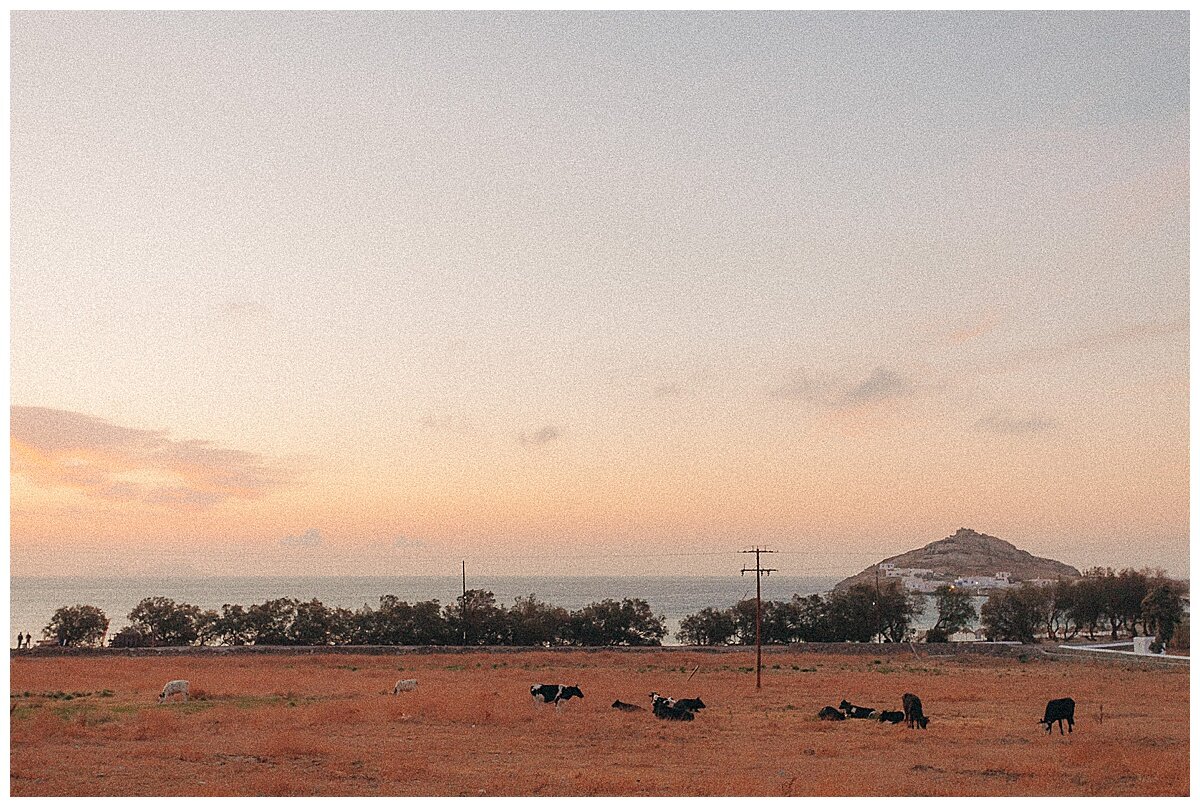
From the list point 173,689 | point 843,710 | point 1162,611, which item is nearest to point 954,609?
point 1162,611

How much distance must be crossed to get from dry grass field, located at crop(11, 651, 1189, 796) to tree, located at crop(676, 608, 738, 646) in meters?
23.3

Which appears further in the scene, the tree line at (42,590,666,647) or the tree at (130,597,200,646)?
the tree at (130,597,200,646)

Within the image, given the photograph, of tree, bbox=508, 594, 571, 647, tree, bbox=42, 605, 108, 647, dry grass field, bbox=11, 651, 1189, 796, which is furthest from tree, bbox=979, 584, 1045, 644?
tree, bbox=42, 605, 108, 647

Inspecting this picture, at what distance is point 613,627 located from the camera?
58344 millimetres

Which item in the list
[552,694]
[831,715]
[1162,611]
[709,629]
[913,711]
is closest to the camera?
[913,711]

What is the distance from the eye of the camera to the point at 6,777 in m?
16.5

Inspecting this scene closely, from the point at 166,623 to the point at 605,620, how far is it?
22.5m

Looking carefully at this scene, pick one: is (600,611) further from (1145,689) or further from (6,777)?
(6,777)

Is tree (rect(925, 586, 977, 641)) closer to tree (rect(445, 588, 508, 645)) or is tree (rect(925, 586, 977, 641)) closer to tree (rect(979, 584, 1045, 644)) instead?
tree (rect(979, 584, 1045, 644))

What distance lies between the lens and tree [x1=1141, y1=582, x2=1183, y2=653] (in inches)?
1966

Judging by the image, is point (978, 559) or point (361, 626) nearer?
point (361, 626)

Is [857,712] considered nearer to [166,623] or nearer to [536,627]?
[536,627]

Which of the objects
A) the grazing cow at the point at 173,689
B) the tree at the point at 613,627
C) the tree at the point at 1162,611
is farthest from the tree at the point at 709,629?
the grazing cow at the point at 173,689

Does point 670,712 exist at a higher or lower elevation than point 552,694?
lower
